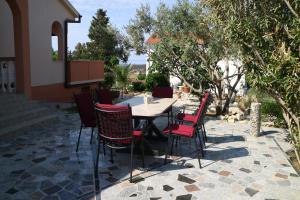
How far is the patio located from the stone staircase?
507 mm

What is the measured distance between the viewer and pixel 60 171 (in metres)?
5.52

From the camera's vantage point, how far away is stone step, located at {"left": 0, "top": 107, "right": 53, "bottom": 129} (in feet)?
26.8

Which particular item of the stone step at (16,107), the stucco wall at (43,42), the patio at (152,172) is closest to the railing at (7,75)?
the stucco wall at (43,42)

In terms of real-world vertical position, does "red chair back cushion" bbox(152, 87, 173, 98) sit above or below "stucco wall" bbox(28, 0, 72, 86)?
below

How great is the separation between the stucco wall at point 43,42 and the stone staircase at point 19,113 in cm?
129

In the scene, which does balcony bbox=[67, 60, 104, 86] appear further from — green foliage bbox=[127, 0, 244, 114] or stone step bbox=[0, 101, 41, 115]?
stone step bbox=[0, 101, 41, 115]

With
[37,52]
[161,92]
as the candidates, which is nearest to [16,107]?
[37,52]

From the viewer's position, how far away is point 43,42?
11797 millimetres

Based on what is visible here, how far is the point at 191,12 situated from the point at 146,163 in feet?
20.0

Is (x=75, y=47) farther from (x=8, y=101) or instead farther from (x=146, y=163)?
(x=146, y=163)

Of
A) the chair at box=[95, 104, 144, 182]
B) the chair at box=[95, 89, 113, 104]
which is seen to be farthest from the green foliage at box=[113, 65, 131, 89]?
the chair at box=[95, 104, 144, 182]

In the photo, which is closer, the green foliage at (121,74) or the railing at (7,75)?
the railing at (7,75)

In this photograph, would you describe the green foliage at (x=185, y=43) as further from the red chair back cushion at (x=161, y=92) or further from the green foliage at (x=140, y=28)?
the red chair back cushion at (x=161, y=92)

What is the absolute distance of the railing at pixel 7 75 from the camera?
33.2ft
